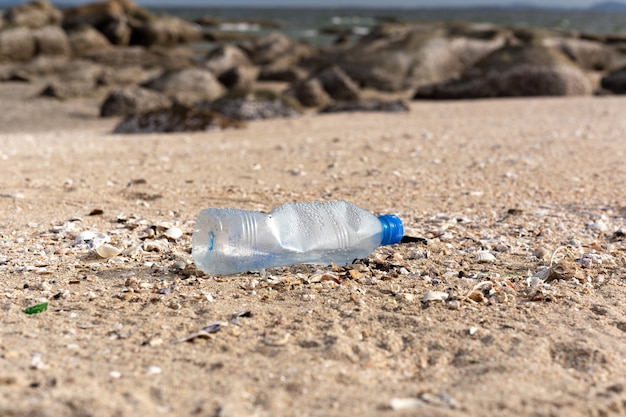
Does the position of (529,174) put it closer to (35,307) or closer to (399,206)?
(399,206)

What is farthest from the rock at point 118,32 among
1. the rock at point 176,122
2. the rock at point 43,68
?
the rock at point 176,122

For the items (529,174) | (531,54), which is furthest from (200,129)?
→ (531,54)

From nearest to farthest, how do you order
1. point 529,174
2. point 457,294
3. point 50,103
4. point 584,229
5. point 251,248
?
point 457,294 < point 251,248 < point 584,229 < point 529,174 < point 50,103

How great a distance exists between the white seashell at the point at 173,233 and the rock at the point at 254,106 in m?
5.73

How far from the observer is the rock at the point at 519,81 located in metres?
12.1

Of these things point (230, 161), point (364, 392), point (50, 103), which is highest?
point (364, 392)

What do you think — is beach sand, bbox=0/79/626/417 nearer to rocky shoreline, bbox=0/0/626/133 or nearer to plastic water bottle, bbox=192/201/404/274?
plastic water bottle, bbox=192/201/404/274

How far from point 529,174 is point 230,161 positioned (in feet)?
7.61

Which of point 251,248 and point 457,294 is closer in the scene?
point 457,294

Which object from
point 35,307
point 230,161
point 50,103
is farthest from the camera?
point 50,103

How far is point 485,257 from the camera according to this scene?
11.0 feet

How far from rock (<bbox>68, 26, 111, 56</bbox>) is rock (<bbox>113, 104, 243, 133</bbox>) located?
14.2 meters

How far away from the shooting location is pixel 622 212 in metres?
4.32

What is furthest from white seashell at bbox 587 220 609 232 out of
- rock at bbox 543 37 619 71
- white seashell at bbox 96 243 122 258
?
rock at bbox 543 37 619 71
